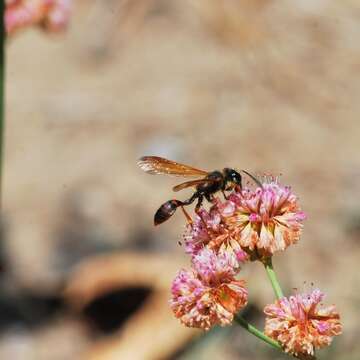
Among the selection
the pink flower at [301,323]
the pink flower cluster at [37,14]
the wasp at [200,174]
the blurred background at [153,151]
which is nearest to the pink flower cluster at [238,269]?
the pink flower at [301,323]

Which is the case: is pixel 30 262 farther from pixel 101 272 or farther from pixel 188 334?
pixel 188 334

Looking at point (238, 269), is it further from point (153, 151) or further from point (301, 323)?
point (153, 151)

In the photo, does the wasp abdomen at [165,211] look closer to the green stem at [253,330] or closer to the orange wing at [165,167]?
the orange wing at [165,167]

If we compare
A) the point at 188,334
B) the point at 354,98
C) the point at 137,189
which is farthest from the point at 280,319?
the point at 354,98

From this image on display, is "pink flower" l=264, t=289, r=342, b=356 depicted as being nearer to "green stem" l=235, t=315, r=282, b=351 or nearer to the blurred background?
"green stem" l=235, t=315, r=282, b=351

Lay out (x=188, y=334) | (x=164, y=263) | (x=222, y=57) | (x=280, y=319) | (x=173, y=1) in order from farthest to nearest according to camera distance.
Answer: (x=173, y=1) < (x=222, y=57) < (x=164, y=263) < (x=188, y=334) < (x=280, y=319)

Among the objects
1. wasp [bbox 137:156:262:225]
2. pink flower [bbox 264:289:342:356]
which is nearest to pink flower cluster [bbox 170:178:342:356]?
pink flower [bbox 264:289:342:356]

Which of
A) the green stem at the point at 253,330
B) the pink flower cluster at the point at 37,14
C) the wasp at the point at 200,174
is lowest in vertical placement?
the green stem at the point at 253,330

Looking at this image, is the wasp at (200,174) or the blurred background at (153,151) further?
the blurred background at (153,151)
